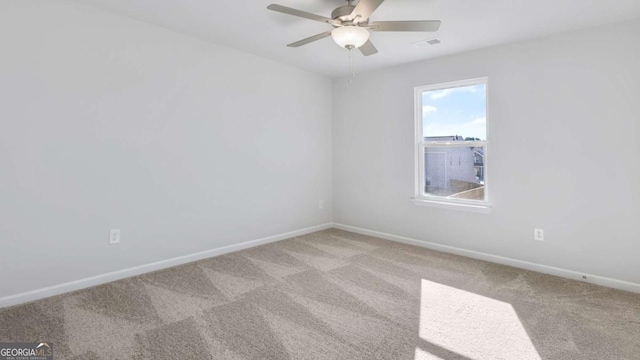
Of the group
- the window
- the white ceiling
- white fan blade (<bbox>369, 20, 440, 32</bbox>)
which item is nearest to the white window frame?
the window

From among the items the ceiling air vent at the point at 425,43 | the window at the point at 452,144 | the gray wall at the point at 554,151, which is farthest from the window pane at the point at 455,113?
the ceiling air vent at the point at 425,43

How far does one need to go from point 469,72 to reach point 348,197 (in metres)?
2.31

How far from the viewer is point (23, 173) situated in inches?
92.5

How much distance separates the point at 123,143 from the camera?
9.25 feet

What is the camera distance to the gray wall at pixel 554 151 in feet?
8.87

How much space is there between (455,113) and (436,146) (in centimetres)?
45

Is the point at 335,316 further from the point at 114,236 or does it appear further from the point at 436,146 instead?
the point at 436,146

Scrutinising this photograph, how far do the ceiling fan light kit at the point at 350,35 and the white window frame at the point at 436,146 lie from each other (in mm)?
1826

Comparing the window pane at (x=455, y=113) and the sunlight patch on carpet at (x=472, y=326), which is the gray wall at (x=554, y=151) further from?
the sunlight patch on carpet at (x=472, y=326)

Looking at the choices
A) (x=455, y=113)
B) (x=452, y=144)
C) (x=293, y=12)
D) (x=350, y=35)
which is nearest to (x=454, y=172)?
(x=452, y=144)

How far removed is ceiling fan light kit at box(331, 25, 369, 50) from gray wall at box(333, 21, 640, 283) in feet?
5.96

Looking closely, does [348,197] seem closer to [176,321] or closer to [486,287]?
[486,287]

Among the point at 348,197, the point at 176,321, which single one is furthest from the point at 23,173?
the point at 348,197

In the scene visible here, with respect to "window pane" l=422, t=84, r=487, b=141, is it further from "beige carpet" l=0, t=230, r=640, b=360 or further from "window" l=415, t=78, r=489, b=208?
"beige carpet" l=0, t=230, r=640, b=360
